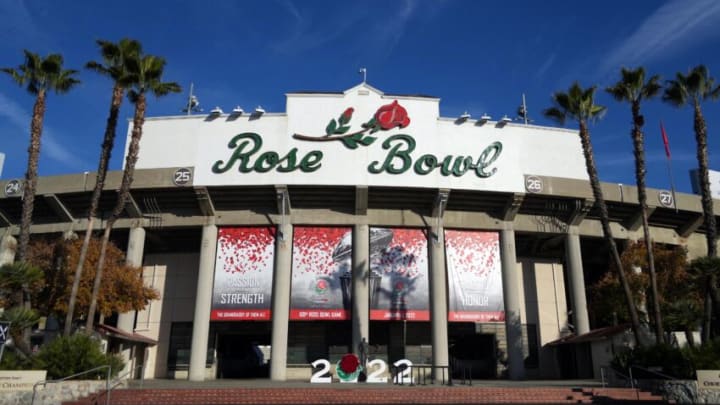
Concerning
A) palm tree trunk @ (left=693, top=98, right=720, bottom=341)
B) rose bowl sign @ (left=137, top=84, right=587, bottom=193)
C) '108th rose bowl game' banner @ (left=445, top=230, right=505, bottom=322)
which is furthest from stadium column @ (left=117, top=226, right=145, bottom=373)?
palm tree trunk @ (left=693, top=98, right=720, bottom=341)

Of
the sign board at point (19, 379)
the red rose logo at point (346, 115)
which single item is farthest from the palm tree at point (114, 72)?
the red rose logo at point (346, 115)

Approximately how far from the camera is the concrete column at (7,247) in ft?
117

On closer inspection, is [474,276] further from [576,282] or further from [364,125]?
[364,125]

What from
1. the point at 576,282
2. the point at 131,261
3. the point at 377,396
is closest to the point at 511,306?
the point at 576,282

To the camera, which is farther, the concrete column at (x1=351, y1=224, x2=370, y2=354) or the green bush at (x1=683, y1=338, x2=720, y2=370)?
the concrete column at (x1=351, y1=224, x2=370, y2=354)

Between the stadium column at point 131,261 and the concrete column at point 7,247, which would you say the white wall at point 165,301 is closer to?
the stadium column at point 131,261

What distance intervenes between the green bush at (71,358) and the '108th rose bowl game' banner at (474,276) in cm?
1947

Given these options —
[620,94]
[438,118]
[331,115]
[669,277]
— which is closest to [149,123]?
[331,115]

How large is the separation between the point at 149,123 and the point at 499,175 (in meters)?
22.3

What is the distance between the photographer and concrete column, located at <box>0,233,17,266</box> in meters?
35.7

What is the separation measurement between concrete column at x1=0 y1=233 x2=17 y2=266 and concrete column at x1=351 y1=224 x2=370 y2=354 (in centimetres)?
2215

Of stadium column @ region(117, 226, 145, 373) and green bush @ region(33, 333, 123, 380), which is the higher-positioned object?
stadium column @ region(117, 226, 145, 373)

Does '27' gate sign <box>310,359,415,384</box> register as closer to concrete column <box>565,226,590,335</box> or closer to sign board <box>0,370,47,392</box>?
concrete column <box>565,226,590,335</box>

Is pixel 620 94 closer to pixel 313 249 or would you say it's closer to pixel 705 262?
pixel 705 262
